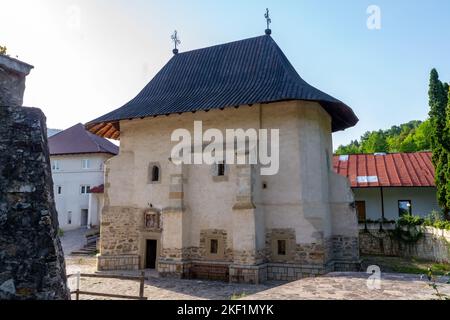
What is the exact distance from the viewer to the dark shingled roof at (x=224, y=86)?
12.6m

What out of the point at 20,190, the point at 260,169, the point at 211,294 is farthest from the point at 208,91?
the point at 20,190

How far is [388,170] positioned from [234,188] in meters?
12.5

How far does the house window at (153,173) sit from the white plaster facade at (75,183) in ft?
42.0

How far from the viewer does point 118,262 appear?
1424 centimetres

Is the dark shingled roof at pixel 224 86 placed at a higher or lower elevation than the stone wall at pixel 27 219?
higher

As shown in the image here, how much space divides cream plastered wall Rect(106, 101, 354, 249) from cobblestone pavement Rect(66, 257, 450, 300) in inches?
73.5

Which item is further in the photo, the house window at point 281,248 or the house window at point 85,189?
the house window at point 85,189

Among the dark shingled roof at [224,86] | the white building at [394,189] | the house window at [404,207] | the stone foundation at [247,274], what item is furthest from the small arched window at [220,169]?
the house window at [404,207]

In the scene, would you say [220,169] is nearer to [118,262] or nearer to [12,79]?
[118,262]

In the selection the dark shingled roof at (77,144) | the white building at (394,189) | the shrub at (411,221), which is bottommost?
the shrub at (411,221)

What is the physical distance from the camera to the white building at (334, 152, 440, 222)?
1964 centimetres

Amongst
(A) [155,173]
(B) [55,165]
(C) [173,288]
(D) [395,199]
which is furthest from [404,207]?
(B) [55,165]

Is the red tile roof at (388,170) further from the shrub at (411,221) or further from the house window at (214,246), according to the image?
the house window at (214,246)

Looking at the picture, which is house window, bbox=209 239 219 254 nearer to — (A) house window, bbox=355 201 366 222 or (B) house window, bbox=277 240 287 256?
(B) house window, bbox=277 240 287 256
